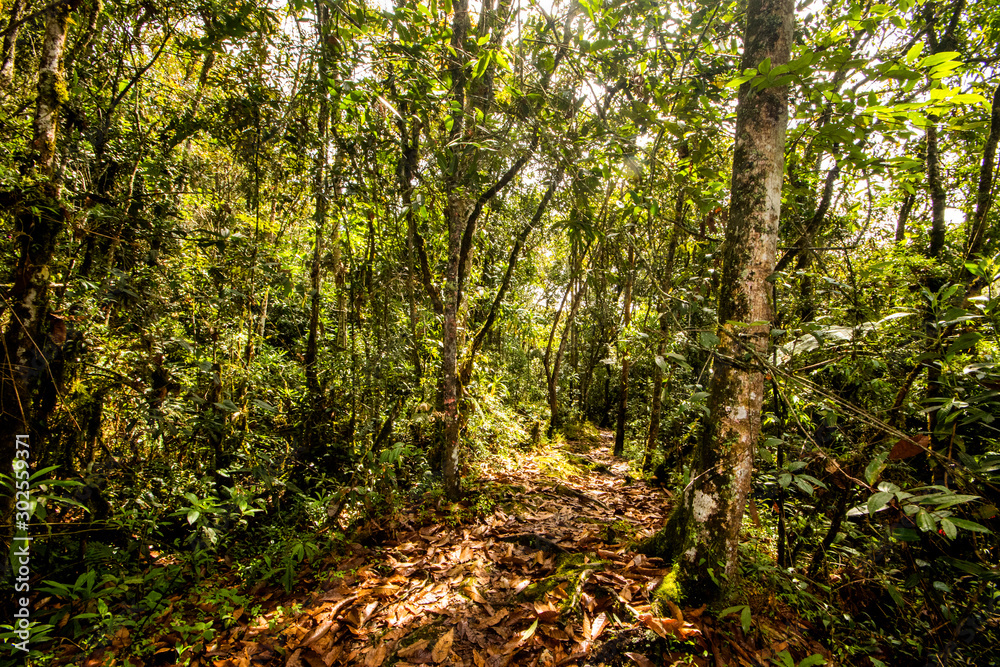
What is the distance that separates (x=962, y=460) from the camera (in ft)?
7.34

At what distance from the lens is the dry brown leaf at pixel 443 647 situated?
2741 millimetres

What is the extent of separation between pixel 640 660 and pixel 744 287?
254cm

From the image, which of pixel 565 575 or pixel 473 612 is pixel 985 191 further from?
pixel 473 612

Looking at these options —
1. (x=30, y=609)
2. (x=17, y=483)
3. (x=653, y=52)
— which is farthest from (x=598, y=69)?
(x=30, y=609)

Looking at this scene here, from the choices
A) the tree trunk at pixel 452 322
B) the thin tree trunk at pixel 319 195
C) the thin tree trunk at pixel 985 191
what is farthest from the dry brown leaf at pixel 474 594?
the thin tree trunk at pixel 985 191

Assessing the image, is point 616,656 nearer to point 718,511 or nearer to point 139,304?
point 718,511

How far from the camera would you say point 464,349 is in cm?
612

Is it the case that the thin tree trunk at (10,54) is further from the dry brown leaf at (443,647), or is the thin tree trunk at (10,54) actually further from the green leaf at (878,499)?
the green leaf at (878,499)

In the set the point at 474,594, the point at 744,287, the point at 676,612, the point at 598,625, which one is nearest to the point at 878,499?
the point at 744,287

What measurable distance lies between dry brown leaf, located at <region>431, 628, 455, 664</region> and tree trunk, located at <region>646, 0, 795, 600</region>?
69.9 inches

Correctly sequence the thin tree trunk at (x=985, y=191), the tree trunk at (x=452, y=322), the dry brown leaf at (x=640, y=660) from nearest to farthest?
the dry brown leaf at (x=640, y=660) < the thin tree trunk at (x=985, y=191) < the tree trunk at (x=452, y=322)

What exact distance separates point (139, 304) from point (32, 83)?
2515mm

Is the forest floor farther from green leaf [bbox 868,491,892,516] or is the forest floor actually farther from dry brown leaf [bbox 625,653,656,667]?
green leaf [bbox 868,491,892,516]

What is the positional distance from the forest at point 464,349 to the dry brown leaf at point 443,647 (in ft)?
0.08
